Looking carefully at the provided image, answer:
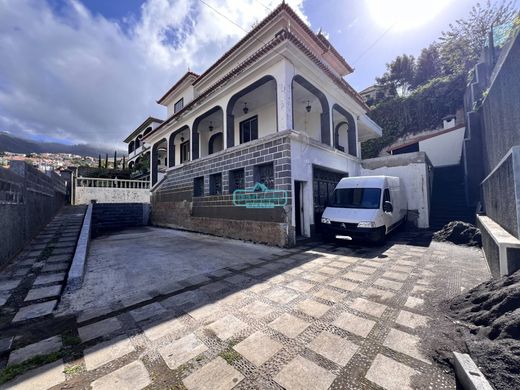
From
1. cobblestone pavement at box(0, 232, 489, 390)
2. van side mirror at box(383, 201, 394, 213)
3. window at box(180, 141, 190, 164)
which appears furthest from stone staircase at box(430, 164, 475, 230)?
window at box(180, 141, 190, 164)

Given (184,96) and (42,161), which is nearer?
(184,96)

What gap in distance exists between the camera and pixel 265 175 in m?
7.93

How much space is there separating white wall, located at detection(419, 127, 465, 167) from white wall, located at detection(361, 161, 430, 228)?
29.5 ft

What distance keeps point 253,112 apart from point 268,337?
1125 cm

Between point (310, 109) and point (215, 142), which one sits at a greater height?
point (310, 109)

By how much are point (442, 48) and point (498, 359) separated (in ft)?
102

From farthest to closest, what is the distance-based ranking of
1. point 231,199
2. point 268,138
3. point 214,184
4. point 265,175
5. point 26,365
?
1. point 214,184
2. point 231,199
3. point 265,175
4. point 268,138
5. point 26,365

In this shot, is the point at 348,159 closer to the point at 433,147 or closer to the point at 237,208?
the point at 237,208

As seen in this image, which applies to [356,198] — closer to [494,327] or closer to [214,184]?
[494,327]

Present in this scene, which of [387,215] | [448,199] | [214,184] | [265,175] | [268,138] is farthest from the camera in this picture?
[448,199]

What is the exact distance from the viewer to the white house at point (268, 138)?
7160mm

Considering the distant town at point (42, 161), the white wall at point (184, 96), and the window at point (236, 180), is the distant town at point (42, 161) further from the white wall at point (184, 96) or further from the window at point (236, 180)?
the white wall at point (184, 96)

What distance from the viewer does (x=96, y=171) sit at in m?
24.7

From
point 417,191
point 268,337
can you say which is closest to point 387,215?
point 417,191
